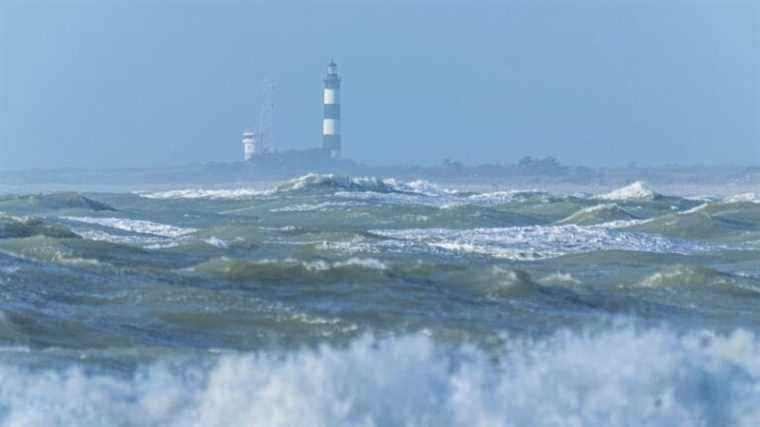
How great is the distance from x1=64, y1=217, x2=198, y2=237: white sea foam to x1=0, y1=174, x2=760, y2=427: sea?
546 millimetres

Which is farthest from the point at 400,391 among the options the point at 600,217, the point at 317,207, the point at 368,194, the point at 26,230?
the point at 368,194

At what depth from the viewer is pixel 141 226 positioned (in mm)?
41500

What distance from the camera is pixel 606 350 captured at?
46.9 ft

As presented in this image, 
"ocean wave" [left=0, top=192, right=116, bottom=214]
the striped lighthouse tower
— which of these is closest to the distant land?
the striped lighthouse tower

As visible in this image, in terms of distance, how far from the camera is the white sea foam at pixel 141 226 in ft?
126

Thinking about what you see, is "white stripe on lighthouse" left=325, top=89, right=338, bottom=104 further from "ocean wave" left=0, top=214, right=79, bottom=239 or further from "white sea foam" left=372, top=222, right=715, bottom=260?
"ocean wave" left=0, top=214, right=79, bottom=239

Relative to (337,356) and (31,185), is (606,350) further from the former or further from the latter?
(31,185)

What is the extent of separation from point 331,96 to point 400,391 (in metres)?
107

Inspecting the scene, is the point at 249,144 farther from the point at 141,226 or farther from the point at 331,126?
the point at 141,226

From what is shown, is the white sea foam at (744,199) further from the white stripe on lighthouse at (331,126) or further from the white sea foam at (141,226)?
the white stripe on lighthouse at (331,126)

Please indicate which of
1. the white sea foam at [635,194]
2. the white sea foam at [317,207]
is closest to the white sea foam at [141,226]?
the white sea foam at [317,207]

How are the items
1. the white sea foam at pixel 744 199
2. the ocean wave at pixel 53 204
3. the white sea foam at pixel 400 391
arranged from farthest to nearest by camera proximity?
the white sea foam at pixel 744 199 → the ocean wave at pixel 53 204 → the white sea foam at pixel 400 391

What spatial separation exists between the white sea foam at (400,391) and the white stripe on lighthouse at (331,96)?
105 metres

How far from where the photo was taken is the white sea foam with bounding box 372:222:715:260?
31.6 meters
